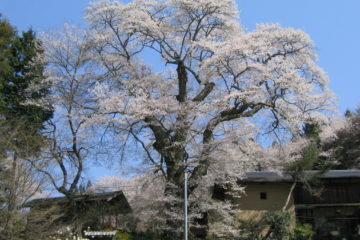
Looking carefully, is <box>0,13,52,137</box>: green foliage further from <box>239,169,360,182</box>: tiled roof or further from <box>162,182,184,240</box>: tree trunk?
<box>239,169,360,182</box>: tiled roof

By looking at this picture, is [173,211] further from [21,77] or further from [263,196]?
[21,77]

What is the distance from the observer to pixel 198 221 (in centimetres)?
1841

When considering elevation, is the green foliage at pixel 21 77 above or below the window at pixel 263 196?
above

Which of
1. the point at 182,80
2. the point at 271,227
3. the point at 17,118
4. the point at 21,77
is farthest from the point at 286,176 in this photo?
the point at 21,77

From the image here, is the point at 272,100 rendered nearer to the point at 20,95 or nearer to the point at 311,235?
the point at 311,235

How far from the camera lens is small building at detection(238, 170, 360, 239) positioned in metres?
19.5

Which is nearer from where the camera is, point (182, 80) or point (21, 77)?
point (182, 80)

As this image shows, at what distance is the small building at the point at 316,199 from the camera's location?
19.5 m

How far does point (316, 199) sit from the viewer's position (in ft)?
65.4

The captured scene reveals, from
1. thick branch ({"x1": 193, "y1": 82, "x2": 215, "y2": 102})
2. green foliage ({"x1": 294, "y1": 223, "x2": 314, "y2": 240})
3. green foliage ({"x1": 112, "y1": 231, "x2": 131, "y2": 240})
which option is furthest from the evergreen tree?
green foliage ({"x1": 294, "y1": 223, "x2": 314, "y2": 240})

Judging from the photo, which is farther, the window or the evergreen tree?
the window

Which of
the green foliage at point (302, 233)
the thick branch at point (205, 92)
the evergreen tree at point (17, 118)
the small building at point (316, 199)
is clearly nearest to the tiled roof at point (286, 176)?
the small building at point (316, 199)

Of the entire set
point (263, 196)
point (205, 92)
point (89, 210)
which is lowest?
point (89, 210)

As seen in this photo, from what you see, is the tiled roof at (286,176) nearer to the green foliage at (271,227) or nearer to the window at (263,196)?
the window at (263,196)
